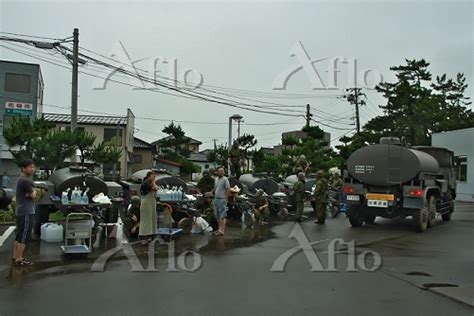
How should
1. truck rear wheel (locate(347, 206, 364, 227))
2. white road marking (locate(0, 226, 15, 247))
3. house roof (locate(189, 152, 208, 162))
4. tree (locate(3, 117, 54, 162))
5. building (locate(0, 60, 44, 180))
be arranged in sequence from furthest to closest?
1. house roof (locate(189, 152, 208, 162))
2. building (locate(0, 60, 44, 180))
3. tree (locate(3, 117, 54, 162))
4. truck rear wheel (locate(347, 206, 364, 227))
5. white road marking (locate(0, 226, 15, 247))

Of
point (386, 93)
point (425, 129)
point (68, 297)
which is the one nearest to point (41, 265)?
point (68, 297)

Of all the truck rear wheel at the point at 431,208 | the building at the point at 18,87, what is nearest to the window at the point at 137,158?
the building at the point at 18,87

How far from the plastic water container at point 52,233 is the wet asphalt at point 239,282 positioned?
1.29 ft

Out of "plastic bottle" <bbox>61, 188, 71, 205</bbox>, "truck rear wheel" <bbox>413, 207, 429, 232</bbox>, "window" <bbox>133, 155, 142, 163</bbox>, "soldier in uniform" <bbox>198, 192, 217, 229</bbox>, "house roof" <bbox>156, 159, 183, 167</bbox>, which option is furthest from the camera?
"window" <bbox>133, 155, 142, 163</bbox>

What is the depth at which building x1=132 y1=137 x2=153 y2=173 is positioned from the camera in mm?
56834

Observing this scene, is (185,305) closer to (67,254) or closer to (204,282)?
(204,282)

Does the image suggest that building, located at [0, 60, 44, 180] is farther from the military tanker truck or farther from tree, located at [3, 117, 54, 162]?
the military tanker truck

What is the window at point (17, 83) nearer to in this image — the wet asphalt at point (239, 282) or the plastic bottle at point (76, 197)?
the plastic bottle at point (76, 197)

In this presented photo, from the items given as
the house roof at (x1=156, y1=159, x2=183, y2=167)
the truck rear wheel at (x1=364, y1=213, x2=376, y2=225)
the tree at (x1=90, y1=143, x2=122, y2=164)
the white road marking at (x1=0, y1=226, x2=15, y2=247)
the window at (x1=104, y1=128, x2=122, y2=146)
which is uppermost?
the window at (x1=104, y1=128, x2=122, y2=146)

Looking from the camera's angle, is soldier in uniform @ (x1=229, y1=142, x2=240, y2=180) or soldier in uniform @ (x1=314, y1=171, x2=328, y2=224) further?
soldier in uniform @ (x1=229, y1=142, x2=240, y2=180)

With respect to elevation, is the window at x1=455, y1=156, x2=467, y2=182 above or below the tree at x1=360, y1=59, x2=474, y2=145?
below

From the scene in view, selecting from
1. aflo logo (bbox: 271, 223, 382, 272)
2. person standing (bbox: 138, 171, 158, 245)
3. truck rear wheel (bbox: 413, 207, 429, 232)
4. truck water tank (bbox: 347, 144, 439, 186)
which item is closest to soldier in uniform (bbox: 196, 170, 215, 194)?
aflo logo (bbox: 271, 223, 382, 272)

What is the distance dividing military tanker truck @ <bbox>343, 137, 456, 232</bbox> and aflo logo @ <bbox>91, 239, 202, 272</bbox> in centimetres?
617

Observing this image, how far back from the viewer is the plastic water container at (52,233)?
11.2m
